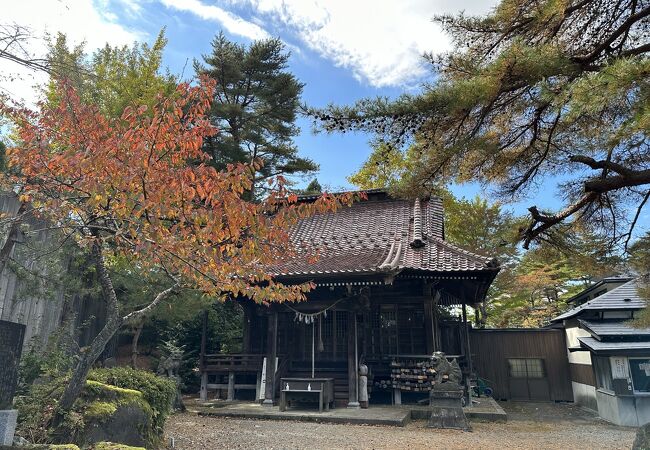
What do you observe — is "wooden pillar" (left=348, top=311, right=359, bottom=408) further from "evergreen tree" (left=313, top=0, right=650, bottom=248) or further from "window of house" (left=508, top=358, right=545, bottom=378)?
"window of house" (left=508, top=358, right=545, bottom=378)

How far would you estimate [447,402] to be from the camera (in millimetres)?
8734

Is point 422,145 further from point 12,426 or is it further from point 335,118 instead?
point 12,426

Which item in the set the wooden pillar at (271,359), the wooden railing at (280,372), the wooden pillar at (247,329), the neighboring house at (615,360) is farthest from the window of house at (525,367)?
the wooden pillar at (247,329)

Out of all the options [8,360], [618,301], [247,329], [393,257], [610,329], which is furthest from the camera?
[247,329]

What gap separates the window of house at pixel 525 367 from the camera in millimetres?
14188

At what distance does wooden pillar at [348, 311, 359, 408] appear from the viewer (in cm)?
1036

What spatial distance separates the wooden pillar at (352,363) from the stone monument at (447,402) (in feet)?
6.87

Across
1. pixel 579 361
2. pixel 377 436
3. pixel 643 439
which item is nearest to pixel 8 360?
pixel 377 436

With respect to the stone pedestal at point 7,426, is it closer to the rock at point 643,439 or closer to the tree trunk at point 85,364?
the tree trunk at point 85,364

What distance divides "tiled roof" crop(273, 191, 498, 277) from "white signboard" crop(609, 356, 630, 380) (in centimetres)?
369

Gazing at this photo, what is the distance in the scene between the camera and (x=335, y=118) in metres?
5.28

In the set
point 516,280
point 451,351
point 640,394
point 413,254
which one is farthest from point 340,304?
point 516,280

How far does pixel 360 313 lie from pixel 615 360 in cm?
637

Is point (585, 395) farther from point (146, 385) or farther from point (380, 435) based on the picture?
point (146, 385)
